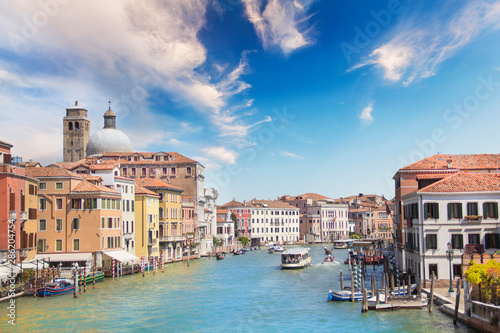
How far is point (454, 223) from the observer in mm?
26750

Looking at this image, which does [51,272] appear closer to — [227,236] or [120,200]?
[120,200]

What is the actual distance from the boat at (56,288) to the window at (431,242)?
763 inches

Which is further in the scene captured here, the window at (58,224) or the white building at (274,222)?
the white building at (274,222)

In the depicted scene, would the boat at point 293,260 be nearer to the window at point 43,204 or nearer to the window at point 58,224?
the window at point 58,224

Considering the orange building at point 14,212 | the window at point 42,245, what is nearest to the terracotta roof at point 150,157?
the window at point 42,245

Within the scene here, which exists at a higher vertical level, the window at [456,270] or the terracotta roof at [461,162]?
the terracotta roof at [461,162]

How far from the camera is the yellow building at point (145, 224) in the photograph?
46188 mm

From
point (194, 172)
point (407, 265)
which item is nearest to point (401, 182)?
point (407, 265)

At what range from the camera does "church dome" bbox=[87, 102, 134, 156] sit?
72.1 meters

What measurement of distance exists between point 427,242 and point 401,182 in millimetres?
9191

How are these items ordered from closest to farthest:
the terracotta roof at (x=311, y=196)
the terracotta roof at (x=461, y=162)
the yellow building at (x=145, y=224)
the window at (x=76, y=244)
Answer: the terracotta roof at (x=461, y=162) < the window at (x=76, y=244) < the yellow building at (x=145, y=224) < the terracotta roof at (x=311, y=196)

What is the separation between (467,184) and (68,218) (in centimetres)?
2595

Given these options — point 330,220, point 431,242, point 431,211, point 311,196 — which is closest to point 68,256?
point 431,242

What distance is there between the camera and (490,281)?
17.3 m
